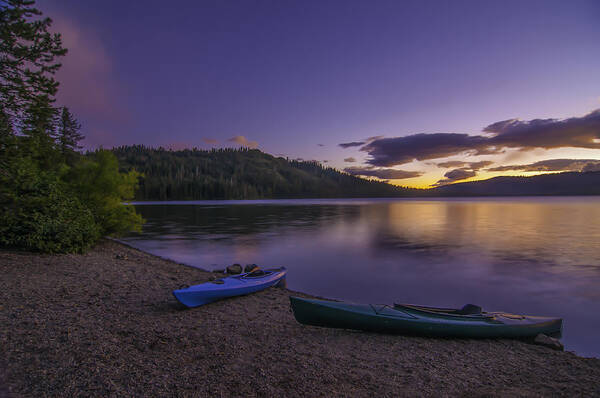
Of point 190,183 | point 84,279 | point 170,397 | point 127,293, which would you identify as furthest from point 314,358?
point 190,183

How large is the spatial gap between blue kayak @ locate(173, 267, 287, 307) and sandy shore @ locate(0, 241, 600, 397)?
37cm

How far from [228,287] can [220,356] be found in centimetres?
434

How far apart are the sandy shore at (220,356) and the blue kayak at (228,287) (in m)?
0.37

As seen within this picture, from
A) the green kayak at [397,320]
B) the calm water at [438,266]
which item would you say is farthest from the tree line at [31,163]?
the green kayak at [397,320]

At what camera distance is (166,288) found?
11.3m

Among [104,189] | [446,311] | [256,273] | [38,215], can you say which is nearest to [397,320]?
[446,311]

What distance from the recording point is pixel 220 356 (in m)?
6.28

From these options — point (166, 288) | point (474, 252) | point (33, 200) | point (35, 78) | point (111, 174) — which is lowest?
point (474, 252)

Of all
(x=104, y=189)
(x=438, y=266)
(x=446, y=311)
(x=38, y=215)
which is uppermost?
(x=104, y=189)

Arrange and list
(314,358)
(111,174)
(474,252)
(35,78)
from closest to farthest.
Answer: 1. (314,358)
2. (35,78)
3. (111,174)
4. (474,252)

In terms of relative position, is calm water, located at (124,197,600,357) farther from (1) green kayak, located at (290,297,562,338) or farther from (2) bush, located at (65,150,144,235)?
(2) bush, located at (65,150,144,235)

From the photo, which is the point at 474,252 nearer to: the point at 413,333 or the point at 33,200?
the point at 413,333

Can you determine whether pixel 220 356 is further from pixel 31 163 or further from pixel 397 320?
pixel 31 163

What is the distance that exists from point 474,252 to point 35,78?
31.5 m
